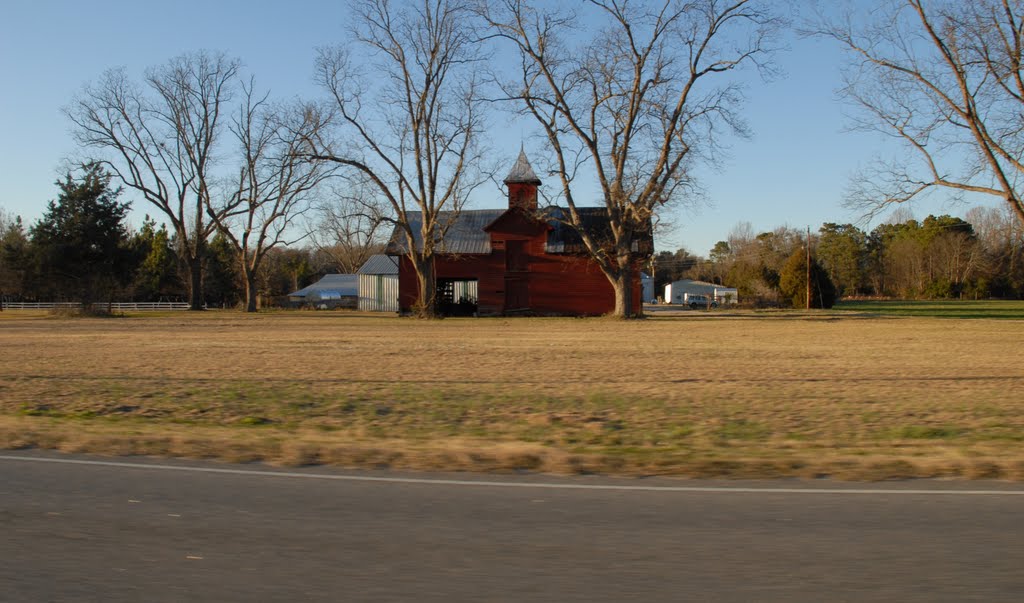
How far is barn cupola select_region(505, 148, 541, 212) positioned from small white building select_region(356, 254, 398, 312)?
2322 centimetres

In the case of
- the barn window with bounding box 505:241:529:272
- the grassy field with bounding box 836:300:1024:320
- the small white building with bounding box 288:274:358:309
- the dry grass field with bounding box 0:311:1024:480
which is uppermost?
the barn window with bounding box 505:241:529:272

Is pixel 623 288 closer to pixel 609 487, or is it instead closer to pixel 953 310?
pixel 953 310

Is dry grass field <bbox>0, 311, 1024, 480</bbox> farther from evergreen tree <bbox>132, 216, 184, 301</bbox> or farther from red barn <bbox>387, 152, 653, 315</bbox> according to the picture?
evergreen tree <bbox>132, 216, 184, 301</bbox>

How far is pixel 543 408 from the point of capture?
11906 millimetres

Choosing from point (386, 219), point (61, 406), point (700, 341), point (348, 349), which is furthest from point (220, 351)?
point (386, 219)

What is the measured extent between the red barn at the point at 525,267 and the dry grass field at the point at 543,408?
28.5 meters

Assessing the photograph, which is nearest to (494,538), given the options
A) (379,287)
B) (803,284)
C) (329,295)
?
(803,284)

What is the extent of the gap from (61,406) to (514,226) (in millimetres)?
41991

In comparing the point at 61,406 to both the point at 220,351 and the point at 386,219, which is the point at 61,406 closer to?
the point at 220,351

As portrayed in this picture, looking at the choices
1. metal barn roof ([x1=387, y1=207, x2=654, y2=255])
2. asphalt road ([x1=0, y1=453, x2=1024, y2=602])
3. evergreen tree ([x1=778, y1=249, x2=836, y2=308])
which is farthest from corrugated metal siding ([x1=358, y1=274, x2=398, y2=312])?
asphalt road ([x1=0, y1=453, x2=1024, y2=602])

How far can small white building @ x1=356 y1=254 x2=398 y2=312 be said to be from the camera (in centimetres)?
7294

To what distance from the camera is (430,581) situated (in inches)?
178

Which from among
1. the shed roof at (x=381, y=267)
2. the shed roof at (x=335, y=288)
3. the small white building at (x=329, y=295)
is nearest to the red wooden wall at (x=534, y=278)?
the shed roof at (x=381, y=267)

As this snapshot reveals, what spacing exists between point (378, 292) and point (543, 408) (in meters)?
63.3
